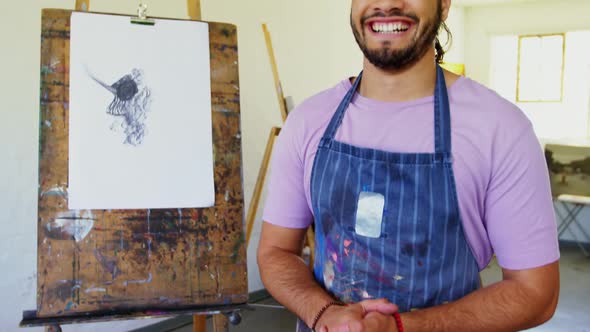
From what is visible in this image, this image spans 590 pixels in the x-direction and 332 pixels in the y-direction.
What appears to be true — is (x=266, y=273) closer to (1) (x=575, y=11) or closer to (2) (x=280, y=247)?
(2) (x=280, y=247)

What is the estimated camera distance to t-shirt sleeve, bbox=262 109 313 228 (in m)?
1.29

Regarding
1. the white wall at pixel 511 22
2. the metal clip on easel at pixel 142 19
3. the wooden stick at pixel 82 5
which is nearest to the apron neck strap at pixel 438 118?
the metal clip on easel at pixel 142 19

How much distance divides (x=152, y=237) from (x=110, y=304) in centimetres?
22

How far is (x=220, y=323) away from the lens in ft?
5.86

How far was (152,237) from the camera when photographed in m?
1.74

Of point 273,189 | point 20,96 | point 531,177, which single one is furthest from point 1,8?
point 531,177

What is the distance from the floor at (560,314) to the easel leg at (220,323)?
1066 millimetres

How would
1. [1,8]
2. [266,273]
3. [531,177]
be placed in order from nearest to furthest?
1. [531,177]
2. [266,273]
3. [1,8]

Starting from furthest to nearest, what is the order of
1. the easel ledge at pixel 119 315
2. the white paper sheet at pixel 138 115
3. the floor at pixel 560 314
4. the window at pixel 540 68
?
1. the window at pixel 540 68
2. the floor at pixel 560 314
3. the white paper sheet at pixel 138 115
4. the easel ledge at pixel 119 315

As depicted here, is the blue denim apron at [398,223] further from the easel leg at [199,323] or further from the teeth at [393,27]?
the easel leg at [199,323]

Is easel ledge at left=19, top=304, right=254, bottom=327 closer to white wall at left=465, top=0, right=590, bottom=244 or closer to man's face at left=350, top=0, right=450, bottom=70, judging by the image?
man's face at left=350, top=0, right=450, bottom=70

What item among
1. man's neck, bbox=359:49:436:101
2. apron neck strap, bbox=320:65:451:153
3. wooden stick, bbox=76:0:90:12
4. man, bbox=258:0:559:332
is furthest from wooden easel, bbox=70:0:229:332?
man's neck, bbox=359:49:436:101

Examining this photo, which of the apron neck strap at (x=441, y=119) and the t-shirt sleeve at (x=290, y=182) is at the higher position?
the apron neck strap at (x=441, y=119)

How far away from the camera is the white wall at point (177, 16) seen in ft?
8.86
